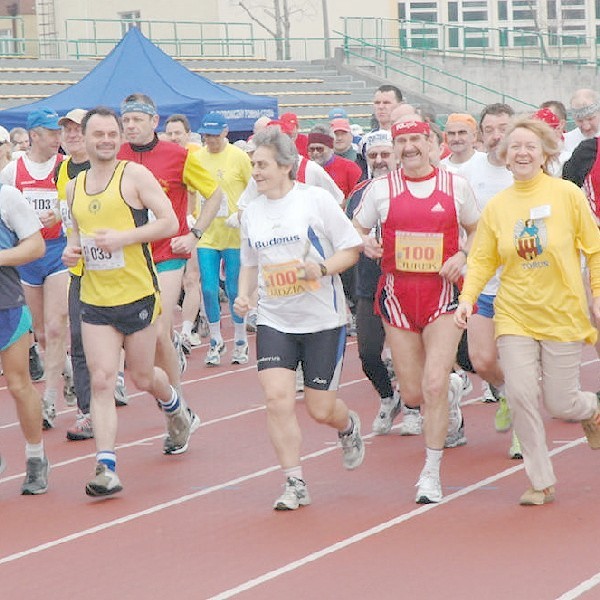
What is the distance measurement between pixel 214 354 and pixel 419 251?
619cm

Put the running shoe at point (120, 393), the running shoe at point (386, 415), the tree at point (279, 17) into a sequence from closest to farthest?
the running shoe at point (386, 415) < the running shoe at point (120, 393) < the tree at point (279, 17)

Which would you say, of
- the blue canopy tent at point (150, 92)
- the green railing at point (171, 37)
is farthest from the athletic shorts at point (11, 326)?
the green railing at point (171, 37)

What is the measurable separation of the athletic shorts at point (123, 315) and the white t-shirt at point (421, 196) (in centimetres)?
139

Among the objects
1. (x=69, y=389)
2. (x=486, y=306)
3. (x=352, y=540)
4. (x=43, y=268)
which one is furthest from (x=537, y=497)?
(x=69, y=389)

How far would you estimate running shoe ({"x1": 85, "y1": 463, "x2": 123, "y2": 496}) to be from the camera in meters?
8.85

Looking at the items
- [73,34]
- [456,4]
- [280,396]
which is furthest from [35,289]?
[456,4]

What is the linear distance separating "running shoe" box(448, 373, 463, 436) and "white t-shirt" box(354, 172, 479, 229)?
1.28 m

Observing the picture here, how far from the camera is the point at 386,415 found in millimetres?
10758

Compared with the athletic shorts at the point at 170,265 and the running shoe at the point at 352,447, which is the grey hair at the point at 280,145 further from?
the athletic shorts at the point at 170,265

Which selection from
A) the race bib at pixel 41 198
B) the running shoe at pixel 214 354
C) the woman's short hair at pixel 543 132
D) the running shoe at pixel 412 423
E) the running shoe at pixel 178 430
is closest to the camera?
the woman's short hair at pixel 543 132

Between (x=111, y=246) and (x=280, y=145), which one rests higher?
(x=280, y=145)

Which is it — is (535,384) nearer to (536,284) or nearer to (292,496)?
(536,284)

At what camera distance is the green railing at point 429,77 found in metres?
42.3

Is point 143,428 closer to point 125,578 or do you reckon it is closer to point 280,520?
point 280,520
